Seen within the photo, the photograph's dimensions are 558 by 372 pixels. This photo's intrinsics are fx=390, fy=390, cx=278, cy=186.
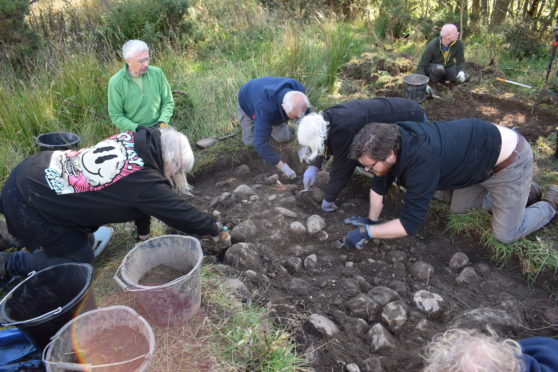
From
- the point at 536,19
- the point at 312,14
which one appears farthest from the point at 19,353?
the point at 536,19

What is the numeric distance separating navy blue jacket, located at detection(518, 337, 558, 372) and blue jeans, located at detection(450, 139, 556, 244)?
5.08ft

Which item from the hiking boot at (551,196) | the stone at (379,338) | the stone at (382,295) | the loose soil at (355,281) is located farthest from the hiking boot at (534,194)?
the stone at (379,338)

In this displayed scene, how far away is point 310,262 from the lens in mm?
3012

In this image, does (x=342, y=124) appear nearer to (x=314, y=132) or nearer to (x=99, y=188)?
(x=314, y=132)

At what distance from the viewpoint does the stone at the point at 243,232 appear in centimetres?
320

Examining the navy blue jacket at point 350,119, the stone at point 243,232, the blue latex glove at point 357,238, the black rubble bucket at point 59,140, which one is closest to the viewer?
the blue latex glove at point 357,238

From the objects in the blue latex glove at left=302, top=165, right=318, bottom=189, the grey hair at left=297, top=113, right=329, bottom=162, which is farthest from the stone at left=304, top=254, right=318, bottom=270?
the blue latex glove at left=302, top=165, right=318, bottom=189

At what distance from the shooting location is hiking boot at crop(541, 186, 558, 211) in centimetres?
321

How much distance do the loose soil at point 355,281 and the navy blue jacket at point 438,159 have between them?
537 mm

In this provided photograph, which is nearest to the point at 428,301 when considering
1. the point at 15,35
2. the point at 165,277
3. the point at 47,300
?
the point at 165,277

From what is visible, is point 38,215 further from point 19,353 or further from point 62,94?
point 62,94

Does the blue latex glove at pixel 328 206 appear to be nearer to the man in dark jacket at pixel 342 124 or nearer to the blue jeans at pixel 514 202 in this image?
the man in dark jacket at pixel 342 124

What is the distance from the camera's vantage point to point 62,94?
496 centimetres

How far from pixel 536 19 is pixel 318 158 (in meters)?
6.64
